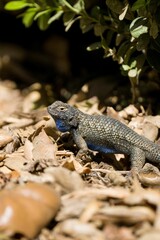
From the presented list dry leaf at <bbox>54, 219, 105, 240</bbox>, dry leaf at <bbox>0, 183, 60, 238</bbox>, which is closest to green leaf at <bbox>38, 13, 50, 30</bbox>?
dry leaf at <bbox>0, 183, 60, 238</bbox>

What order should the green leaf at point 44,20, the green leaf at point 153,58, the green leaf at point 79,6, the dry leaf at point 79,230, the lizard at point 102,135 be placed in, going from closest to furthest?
1. the dry leaf at point 79,230
2. the lizard at point 102,135
3. the green leaf at point 153,58
4. the green leaf at point 79,6
5. the green leaf at point 44,20

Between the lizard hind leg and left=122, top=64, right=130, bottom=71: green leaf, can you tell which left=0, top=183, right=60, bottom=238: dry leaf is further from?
left=122, top=64, right=130, bottom=71: green leaf

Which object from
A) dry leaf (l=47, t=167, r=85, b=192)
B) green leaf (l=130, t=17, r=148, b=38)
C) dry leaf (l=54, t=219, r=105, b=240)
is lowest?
dry leaf (l=54, t=219, r=105, b=240)

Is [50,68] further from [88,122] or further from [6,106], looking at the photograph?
[88,122]

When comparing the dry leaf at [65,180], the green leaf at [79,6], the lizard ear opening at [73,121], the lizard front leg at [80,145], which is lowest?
the lizard front leg at [80,145]

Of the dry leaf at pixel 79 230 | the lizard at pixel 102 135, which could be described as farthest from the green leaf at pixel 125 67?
the dry leaf at pixel 79 230

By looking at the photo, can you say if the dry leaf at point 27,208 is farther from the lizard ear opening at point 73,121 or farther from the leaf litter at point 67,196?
the lizard ear opening at point 73,121

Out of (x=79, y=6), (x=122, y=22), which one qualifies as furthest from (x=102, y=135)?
(x=79, y=6)

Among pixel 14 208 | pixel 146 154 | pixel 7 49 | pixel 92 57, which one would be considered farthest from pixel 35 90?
pixel 14 208
